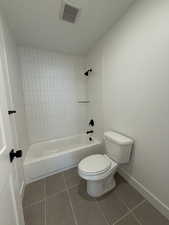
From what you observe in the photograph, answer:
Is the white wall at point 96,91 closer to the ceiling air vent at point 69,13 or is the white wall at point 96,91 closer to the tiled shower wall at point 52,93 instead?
the tiled shower wall at point 52,93

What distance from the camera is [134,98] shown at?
51.9 inches

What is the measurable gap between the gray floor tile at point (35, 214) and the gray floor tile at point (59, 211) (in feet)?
0.20

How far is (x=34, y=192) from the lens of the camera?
1423mm

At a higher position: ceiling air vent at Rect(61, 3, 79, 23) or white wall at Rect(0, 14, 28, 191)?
ceiling air vent at Rect(61, 3, 79, 23)

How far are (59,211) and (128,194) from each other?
0.88m

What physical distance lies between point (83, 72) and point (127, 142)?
1.89 meters

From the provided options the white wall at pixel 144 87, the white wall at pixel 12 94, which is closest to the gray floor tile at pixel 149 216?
the white wall at pixel 144 87

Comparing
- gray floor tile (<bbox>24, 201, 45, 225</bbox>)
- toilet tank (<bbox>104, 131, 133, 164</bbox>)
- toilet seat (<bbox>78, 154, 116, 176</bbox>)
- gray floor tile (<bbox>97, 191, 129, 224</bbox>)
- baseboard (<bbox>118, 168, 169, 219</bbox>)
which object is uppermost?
toilet tank (<bbox>104, 131, 133, 164</bbox>)

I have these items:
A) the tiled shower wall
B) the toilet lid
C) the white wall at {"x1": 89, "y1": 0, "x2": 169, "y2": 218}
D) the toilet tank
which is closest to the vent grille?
the white wall at {"x1": 89, "y1": 0, "x2": 169, "y2": 218}

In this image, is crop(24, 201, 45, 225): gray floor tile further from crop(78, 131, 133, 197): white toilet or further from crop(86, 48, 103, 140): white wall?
crop(86, 48, 103, 140): white wall

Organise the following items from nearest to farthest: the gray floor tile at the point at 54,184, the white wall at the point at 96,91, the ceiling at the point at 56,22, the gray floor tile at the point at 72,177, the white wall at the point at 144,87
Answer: the white wall at the point at 144,87, the ceiling at the point at 56,22, the gray floor tile at the point at 54,184, the gray floor tile at the point at 72,177, the white wall at the point at 96,91

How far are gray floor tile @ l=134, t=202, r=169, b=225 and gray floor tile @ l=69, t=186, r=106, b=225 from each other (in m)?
0.40

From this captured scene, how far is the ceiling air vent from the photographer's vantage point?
119cm

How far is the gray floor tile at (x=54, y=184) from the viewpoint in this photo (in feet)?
4.73
